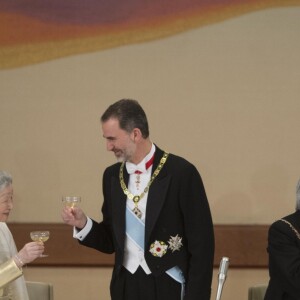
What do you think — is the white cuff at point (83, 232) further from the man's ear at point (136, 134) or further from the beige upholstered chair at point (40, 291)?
the beige upholstered chair at point (40, 291)

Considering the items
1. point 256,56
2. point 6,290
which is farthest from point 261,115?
point 6,290

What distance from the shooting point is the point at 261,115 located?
453 centimetres

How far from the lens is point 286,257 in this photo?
3.01m

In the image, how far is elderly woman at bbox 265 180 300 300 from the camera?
9.76 ft

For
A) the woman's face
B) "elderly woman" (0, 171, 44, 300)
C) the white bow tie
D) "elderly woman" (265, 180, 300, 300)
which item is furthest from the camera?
the woman's face

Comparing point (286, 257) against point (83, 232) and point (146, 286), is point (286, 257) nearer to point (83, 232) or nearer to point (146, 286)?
point (146, 286)

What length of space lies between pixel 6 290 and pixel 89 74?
1.79m

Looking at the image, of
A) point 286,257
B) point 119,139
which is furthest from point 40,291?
point 286,257

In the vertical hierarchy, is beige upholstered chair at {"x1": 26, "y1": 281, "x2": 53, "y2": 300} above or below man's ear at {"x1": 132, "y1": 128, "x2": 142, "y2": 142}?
below

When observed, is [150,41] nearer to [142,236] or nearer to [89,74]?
[89,74]

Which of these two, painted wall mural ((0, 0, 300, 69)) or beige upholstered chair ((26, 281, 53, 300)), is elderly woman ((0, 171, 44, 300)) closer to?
beige upholstered chair ((26, 281, 53, 300))

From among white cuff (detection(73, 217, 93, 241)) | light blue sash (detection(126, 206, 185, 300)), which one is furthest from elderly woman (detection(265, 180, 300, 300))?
white cuff (detection(73, 217, 93, 241))

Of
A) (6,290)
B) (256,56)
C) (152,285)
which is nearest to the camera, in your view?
(152,285)

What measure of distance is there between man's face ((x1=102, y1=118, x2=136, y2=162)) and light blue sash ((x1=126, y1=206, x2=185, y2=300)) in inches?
11.4
